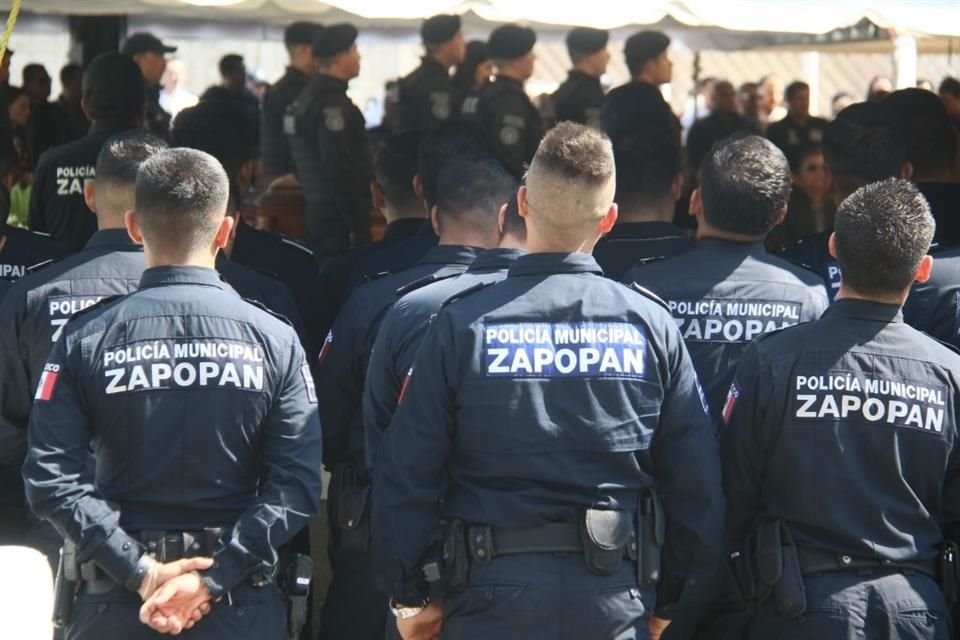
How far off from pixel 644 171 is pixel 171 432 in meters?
2.17

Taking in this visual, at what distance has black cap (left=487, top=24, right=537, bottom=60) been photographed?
884 cm

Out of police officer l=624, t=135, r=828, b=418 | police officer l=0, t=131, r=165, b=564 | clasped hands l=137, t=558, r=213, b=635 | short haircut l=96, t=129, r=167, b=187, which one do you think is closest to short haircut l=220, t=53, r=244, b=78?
short haircut l=96, t=129, r=167, b=187

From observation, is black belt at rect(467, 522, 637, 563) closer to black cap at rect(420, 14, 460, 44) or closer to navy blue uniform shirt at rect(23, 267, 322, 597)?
navy blue uniform shirt at rect(23, 267, 322, 597)

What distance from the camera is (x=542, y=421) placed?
316 centimetres

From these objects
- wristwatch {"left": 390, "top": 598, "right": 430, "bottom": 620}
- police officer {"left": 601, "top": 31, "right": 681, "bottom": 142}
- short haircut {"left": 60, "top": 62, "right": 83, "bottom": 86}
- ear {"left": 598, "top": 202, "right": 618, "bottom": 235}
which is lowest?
wristwatch {"left": 390, "top": 598, "right": 430, "bottom": 620}

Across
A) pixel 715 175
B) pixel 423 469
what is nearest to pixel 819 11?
pixel 715 175

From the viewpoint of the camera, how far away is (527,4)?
520 cm

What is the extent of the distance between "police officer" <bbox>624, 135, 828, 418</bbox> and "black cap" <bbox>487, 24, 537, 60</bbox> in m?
4.87

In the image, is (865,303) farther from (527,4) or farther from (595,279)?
(527,4)

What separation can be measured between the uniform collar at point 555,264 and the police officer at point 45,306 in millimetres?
1266

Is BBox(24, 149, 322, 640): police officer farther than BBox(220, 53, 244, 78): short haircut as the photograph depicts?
No

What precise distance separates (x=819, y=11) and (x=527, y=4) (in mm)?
1062

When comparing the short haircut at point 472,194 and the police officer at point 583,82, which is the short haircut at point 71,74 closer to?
the police officer at point 583,82

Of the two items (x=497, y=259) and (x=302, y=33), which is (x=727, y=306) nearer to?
(x=497, y=259)
